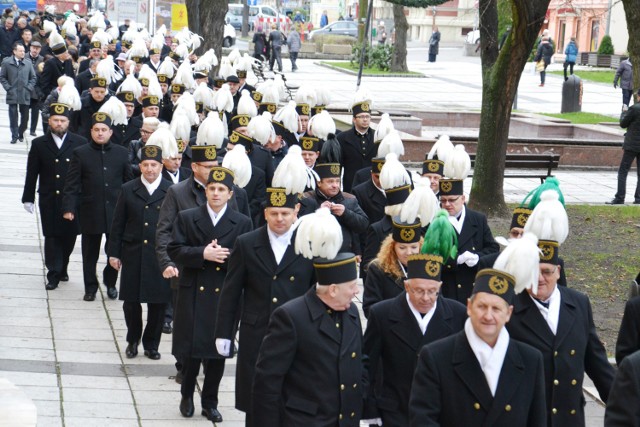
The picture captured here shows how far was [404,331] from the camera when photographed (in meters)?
6.62

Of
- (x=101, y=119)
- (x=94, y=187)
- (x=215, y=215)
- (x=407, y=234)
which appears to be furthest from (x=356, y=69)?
(x=407, y=234)

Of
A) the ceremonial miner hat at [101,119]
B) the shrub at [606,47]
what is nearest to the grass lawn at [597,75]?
the shrub at [606,47]

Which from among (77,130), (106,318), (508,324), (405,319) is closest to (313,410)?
(405,319)

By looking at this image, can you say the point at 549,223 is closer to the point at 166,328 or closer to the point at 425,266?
the point at 425,266

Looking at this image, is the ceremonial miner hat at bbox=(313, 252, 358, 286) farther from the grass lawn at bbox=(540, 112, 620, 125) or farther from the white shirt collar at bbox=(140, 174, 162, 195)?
the grass lawn at bbox=(540, 112, 620, 125)

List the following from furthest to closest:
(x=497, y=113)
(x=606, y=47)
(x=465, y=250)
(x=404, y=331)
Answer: (x=606, y=47) → (x=497, y=113) → (x=465, y=250) → (x=404, y=331)

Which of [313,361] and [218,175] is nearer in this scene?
[313,361]

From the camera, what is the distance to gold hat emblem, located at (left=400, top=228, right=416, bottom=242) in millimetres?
7348

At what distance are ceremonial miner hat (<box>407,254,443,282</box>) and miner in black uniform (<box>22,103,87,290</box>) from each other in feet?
24.2

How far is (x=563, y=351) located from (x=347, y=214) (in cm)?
378

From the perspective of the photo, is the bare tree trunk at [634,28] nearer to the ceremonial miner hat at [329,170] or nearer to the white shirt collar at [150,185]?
the ceremonial miner hat at [329,170]

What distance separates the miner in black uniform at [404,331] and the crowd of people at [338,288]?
0.01 m

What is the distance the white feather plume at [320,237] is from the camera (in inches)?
251

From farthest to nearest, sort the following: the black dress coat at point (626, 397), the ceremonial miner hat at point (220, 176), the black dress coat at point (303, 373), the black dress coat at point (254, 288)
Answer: the ceremonial miner hat at point (220, 176) < the black dress coat at point (254, 288) < the black dress coat at point (303, 373) < the black dress coat at point (626, 397)
